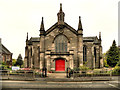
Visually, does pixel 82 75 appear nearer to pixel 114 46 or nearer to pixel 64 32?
pixel 64 32

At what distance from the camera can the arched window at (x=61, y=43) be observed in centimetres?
3014

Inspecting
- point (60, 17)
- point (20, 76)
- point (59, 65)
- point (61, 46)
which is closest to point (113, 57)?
point (61, 46)

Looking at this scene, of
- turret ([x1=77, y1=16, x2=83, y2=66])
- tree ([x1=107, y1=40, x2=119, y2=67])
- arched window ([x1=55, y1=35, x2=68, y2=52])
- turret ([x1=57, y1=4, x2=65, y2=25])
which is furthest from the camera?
tree ([x1=107, y1=40, x2=119, y2=67])

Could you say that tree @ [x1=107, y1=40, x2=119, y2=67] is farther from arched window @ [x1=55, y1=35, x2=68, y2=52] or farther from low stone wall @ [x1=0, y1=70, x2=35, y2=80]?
low stone wall @ [x1=0, y1=70, x2=35, y2=80]

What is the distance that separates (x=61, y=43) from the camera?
30.2m

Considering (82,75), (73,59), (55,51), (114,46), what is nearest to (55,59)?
(55,51)

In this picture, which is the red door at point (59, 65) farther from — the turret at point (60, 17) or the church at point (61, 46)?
the turret at point (60, 17)

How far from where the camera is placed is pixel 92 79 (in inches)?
687

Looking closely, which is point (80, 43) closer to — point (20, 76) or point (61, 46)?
point (61, 46)

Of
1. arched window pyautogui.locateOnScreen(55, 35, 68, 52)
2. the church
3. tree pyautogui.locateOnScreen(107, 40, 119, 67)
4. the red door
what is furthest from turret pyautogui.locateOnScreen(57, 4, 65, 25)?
tree pyautogui.locateOnScreen(107, 40, 119, 67)

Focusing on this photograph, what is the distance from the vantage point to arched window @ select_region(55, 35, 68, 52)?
3014cm

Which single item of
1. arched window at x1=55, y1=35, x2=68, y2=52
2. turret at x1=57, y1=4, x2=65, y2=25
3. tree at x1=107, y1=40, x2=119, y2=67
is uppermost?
turret at x1=57, y1=4, x2=65, y2=25

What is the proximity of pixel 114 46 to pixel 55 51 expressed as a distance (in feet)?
90.3

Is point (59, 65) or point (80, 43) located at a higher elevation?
point (80, 43)
